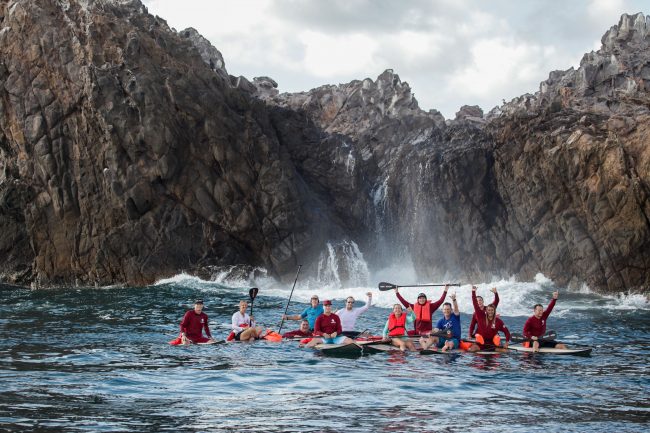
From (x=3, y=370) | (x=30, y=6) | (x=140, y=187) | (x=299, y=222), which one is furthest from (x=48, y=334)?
(x=30, y=6)

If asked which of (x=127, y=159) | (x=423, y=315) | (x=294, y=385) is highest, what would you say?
(x=127, y=159)

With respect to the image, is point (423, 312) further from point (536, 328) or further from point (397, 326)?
point (536, 328)

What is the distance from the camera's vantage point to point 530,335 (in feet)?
80.1

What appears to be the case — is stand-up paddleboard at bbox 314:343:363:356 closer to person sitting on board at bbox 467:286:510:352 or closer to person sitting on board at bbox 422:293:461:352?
person sitting on board at bbox 422:293:461:352

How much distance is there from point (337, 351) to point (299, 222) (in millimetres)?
27318

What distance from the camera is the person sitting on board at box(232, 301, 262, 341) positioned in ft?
86.8

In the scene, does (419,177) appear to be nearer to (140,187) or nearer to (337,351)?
(140,187)

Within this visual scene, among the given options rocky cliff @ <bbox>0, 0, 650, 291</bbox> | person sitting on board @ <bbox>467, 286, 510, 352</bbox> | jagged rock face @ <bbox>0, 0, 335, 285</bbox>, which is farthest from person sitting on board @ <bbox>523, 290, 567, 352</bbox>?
jagged rock face @ <bbox>0, 0, 335, 285</bbox>

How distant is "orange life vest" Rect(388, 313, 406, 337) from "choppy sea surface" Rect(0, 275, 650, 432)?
152 cm

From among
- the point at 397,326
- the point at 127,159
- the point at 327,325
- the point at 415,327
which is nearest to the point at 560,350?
the point at 415,327

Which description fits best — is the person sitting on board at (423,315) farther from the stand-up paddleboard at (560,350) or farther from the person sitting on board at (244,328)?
the person sitting on board at (244,328)

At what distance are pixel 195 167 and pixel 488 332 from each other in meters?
28.9

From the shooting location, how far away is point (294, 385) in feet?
59.7

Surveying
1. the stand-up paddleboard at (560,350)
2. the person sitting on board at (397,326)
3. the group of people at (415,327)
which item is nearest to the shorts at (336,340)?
the group of people at (415,327)
